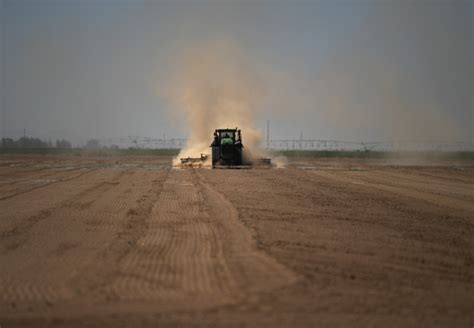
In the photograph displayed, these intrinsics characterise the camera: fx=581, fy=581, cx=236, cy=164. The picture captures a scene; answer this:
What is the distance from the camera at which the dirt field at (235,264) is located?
6.35 metres

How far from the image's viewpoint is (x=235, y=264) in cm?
854

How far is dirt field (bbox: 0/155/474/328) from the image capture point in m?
6.35

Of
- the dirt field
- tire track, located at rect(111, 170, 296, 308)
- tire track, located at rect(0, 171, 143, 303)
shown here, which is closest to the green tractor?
the dirt field

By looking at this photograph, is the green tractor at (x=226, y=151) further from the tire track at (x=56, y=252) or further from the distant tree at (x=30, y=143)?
the distant tree at (x=30, y=143)

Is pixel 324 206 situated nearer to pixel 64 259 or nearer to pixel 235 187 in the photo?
pixel 235 187

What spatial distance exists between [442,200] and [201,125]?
38708 millimetres

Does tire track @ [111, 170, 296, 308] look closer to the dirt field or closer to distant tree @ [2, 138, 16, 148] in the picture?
the dirt field

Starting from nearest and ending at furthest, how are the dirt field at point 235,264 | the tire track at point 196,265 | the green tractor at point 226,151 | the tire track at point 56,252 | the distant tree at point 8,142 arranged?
the dirt field at point 235,264 < the tire track at point 196,265 < the tire track at point 56,252 < the green tractor at point 226,151 < the distant tree at point 8,142

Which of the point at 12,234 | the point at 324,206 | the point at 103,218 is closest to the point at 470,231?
the point at 324,206

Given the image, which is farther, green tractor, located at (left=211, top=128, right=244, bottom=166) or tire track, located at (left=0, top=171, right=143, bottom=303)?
green tractor, located at (left=211, top=128, right=244, bottom=166)

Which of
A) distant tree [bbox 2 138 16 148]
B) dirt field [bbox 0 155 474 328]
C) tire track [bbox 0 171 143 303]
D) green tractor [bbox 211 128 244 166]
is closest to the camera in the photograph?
dirt field [bbox 0 155 474 328]

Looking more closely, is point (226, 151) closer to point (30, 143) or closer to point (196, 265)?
point (196, 265)

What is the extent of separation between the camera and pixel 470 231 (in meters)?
12.6

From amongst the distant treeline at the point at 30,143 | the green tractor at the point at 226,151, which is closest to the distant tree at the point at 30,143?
the distant treeline at the point at 30,143
